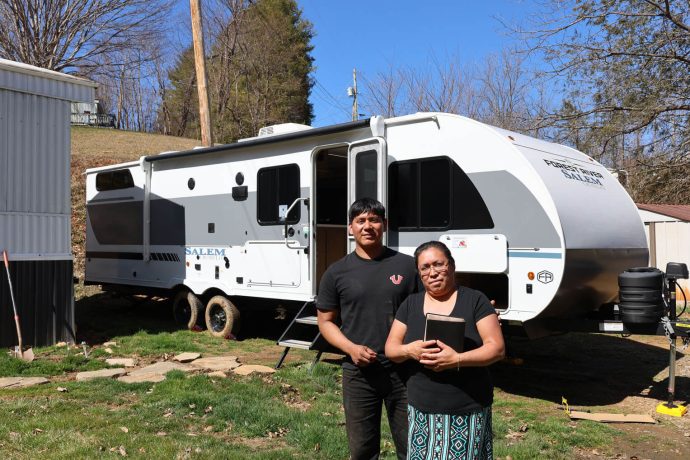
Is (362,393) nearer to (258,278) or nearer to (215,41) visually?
(258,278)

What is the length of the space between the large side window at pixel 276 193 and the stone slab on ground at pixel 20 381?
130 inches

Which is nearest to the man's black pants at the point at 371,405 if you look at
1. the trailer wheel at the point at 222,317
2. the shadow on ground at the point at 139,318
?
the shadow on ground at the point at 139,318

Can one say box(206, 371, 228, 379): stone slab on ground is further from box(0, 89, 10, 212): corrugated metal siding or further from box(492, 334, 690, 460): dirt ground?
box(0, 89, 10, 212): corrugated metal siding

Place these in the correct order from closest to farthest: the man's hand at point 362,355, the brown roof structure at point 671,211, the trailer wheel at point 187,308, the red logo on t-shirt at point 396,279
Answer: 1. the man's hand at point 362,355
2. the red logo on t-shirt at point 396,279
3. the trailer wheel at point 187,308
4. the brown roof structure at point 671,211

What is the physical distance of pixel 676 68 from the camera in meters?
13.0

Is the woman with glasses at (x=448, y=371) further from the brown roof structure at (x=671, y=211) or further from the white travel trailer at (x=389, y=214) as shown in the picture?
the brown roof structure at (x=671, y=211)

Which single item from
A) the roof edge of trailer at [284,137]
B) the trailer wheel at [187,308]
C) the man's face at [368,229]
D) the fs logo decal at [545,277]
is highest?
the roof edge of trailer at [284,137]

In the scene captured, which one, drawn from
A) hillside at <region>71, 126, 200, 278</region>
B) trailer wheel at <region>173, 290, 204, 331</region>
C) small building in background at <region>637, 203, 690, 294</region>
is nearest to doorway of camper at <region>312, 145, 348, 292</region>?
trailer wheel at <region>173, 290, 204, 331</region>

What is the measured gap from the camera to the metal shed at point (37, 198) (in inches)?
313

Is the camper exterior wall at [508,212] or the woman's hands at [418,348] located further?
the camper exterior wall at [508,212]

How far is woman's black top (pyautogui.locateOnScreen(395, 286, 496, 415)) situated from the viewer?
2627 mm

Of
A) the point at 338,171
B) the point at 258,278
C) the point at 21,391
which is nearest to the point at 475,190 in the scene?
the point at 338,171

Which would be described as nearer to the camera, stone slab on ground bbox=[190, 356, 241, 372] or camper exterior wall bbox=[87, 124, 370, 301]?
stone slab on ground bbox=[190, 356, 241, 372]

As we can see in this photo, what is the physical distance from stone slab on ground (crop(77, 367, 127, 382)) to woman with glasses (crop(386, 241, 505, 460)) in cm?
483
